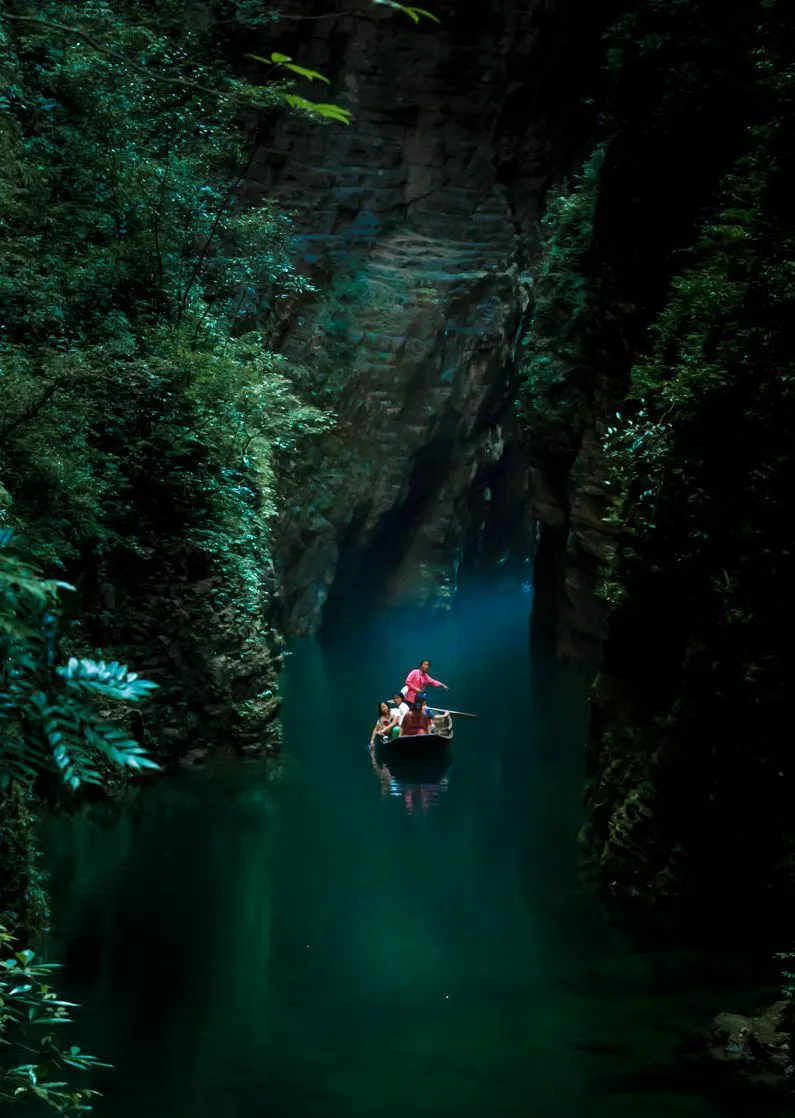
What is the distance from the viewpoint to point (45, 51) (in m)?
17.7

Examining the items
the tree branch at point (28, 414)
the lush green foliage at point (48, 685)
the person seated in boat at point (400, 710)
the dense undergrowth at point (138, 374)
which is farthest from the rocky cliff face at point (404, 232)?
the lush green foliage at point (48, 685)

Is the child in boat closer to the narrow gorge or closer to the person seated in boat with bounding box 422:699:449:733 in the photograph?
the person seated in boat with bounding box 422:699:449:733

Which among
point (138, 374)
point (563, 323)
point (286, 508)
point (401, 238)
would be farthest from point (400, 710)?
point (401, 238)

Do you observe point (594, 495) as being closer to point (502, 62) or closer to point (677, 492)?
point (677, 492)

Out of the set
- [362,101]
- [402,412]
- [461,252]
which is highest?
[362,101]

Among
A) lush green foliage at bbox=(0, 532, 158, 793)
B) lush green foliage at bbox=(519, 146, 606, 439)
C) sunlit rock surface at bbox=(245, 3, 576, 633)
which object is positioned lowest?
lush green foliage at bbox=(0, 532, 158, 793)

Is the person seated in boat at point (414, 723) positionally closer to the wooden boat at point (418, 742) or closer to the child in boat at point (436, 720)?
the child in boat at point (436, 720)

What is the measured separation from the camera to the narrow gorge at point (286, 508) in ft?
28.0

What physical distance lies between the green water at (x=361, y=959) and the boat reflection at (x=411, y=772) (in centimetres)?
8

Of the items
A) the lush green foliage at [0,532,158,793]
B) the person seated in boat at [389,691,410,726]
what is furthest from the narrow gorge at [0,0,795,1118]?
the person seated in boat at [389,691,410,726]

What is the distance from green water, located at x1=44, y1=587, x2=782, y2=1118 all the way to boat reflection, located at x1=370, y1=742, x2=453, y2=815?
78mm

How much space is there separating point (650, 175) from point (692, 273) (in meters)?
3.16

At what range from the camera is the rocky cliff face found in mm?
32750

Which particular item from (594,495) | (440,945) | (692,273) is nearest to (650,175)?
(692,273)
